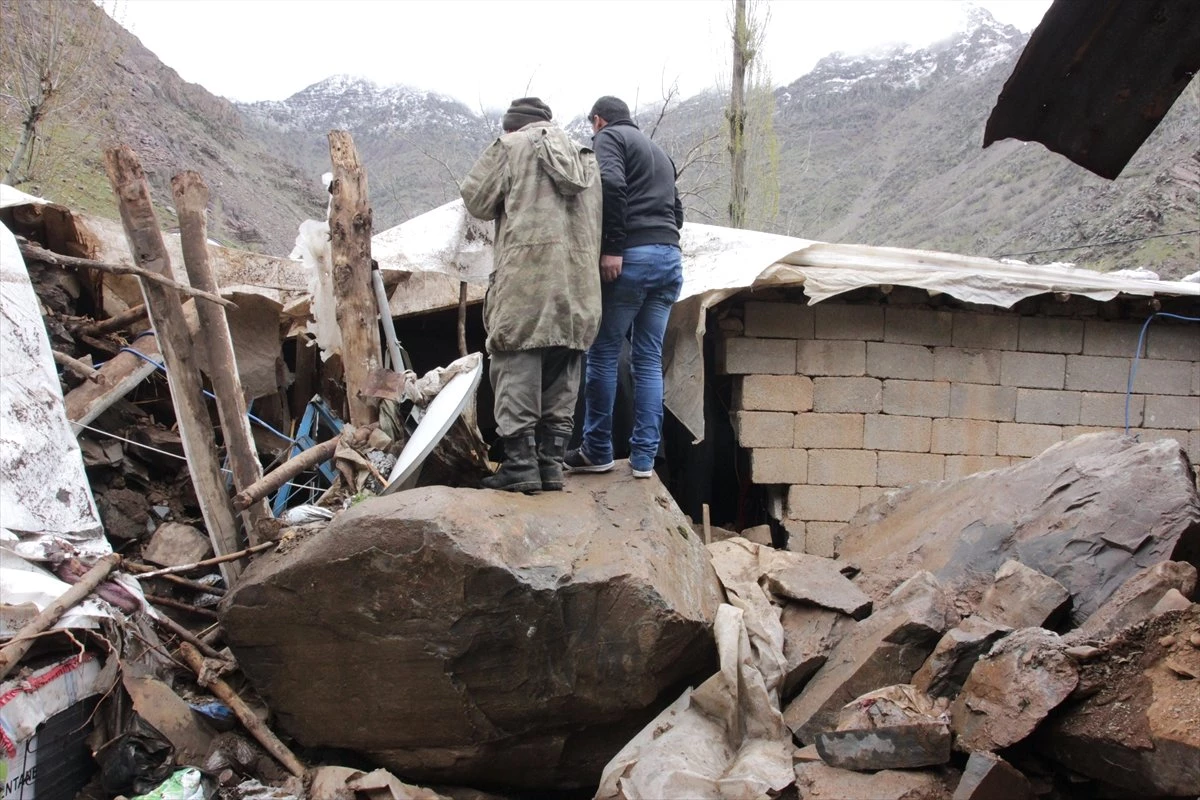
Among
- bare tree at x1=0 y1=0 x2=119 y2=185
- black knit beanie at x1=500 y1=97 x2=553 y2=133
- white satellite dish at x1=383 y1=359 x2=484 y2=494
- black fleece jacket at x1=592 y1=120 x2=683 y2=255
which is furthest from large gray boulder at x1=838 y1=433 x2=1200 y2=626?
bare tree at x1=0 y1=0 x2=119 y2=185

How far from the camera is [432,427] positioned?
4.14 metres

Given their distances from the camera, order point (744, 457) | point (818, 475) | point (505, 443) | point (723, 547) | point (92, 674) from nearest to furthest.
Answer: point (92, 674) → point (505, 443) → point (723, 547) → point (818, 475) → point (744, 457)

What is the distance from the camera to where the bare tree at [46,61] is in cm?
1331

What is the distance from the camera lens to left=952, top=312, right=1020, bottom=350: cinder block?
21.9 ft

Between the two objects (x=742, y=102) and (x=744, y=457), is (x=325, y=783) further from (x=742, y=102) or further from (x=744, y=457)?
(x=742, y=102)

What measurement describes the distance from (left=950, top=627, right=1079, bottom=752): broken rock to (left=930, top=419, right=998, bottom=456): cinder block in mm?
3810

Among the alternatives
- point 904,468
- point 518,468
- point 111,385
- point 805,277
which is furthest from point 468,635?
point 904,468

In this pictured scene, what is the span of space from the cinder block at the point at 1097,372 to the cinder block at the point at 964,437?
2.62 ft

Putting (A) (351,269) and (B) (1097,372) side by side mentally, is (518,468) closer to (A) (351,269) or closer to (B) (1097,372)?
(A) (351,269)

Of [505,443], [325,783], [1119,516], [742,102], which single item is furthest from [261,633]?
[742,102]

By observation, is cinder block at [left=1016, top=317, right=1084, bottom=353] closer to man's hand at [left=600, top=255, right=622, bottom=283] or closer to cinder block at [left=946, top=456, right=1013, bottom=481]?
cinder block at [left=946, top=456, right=1013, bottom=481]

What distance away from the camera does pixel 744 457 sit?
7.20 meters

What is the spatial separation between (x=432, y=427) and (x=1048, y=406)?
208 inches

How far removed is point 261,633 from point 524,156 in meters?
2.29
